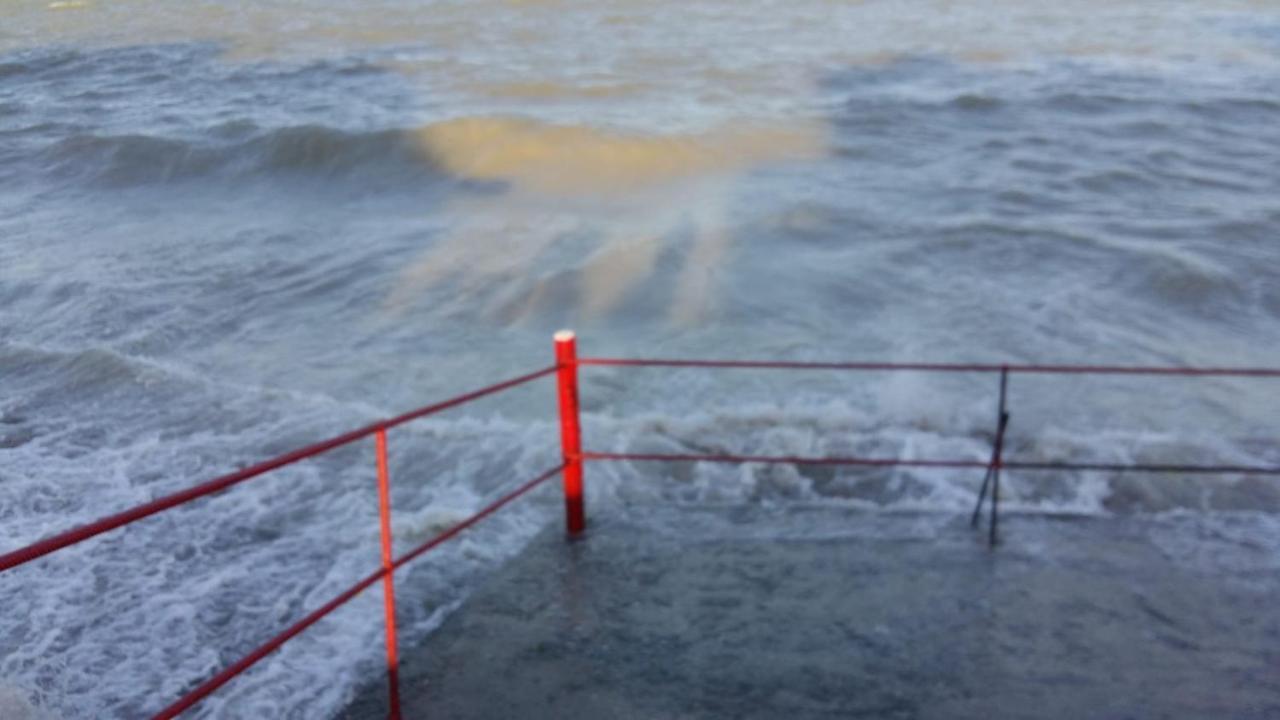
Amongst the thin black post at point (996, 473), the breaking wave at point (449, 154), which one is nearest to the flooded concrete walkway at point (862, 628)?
the thin black post at point (996, 473)

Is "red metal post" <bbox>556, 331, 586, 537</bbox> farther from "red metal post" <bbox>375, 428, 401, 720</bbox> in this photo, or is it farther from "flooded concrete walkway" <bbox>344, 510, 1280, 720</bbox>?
"red metal post" <bbox>375, 428, 401, 720</bbox>

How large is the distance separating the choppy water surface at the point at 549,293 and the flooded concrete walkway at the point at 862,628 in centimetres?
61

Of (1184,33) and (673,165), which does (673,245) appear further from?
(1184,33)

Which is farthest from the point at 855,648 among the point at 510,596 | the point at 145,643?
the point at 145,643

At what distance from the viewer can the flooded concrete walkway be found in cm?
518

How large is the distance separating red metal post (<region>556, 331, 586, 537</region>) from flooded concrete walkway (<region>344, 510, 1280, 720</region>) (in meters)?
0.17

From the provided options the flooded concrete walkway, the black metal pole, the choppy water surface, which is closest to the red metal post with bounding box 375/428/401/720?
the flooded concrete walkway

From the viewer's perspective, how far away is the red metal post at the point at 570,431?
20.0 feet

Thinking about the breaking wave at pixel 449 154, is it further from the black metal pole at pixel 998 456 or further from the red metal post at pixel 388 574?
the red metal post at pixel 388 574

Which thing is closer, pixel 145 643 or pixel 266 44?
pixel 145 643

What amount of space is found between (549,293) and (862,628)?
8057 mm

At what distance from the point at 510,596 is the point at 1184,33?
28884mm

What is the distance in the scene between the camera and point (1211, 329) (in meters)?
12.1

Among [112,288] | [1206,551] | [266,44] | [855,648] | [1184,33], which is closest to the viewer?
[855,648]
